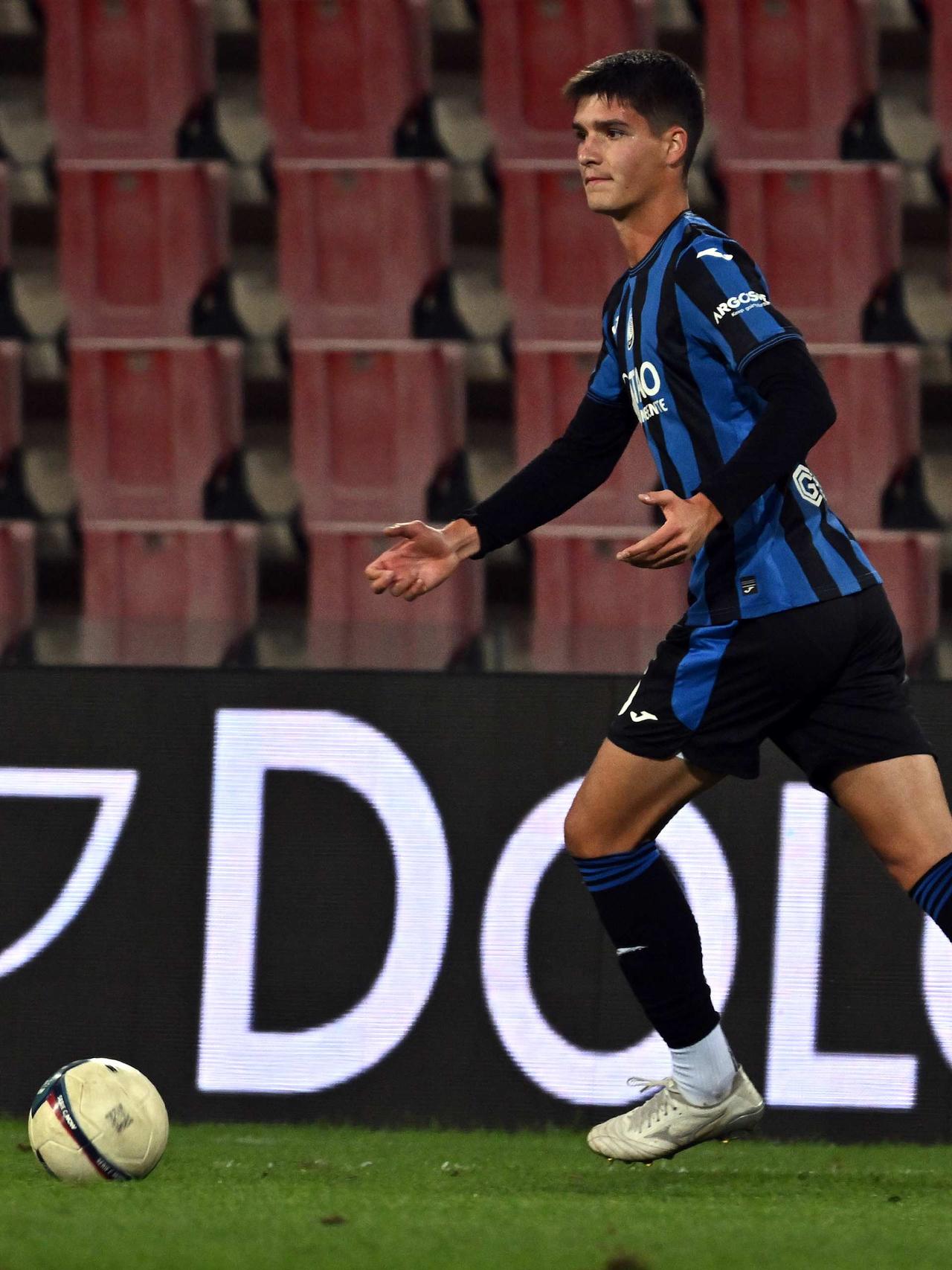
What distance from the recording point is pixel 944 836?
2768mm

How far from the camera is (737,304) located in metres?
2.71

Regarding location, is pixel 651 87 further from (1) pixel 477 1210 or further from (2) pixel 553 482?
(1) pixel 477 1210

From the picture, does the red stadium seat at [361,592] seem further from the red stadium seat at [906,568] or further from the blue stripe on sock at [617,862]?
the blue stripe on sock at [617,862]

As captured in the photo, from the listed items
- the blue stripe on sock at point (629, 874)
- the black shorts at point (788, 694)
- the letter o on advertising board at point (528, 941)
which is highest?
the black shorts at point (788, 694)

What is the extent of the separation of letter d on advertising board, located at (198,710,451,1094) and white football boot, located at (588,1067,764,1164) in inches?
35.5

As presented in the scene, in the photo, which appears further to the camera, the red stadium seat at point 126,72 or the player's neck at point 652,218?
the red stadium seat at point 126,72

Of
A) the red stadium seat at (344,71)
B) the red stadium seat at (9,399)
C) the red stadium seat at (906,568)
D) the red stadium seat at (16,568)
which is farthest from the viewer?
the red stadium seat at (344,71)

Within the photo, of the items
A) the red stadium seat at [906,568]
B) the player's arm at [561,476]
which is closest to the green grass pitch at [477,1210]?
the player's arm at [561,476]

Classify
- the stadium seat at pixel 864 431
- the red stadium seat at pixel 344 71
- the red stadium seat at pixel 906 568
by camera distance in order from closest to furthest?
1. the red stadium seat at pixel 906 568
2. the stadium seat at pixel 864 431
3. the red stadium seat at pixel 344 71

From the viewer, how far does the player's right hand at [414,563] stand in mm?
2928

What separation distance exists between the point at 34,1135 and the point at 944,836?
4.91ft

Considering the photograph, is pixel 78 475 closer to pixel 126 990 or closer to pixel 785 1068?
pixel 126 990

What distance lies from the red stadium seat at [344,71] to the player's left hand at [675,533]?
15.0 ft

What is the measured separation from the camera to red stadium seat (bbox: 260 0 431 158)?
6.74 metres
